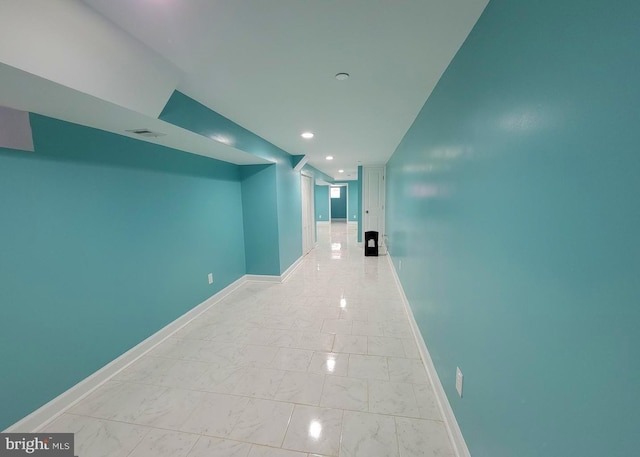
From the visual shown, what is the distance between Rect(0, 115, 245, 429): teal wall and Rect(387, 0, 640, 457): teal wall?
2633 mm

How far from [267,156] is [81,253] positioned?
238 cm

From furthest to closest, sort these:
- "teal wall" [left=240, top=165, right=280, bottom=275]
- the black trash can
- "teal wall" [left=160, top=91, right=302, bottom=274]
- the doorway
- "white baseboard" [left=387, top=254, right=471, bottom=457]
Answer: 1. the doorway
2. the black trash can
3. "teal wall" [left=240, top=165, right=280, bottom=275]
4. "teal wall" [left=160, top=91, right=302, bottom=274]
5. "white baseboard" [left=387, top=254, right=471, bottom=457]

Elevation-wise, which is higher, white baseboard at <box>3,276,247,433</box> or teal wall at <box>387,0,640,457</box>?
teal wall at <box>387,0,640,457</box>

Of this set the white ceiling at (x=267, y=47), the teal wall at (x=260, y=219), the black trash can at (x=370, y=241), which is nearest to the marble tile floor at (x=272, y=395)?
the teal wall at (x=260, y=219)

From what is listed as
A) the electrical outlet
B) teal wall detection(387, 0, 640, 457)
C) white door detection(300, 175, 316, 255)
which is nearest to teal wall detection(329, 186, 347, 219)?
white door detection(300, 175, 316, 255)

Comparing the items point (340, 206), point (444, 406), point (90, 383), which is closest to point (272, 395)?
point (444, 406)

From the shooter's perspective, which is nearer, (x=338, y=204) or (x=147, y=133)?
(x=147, y=133)

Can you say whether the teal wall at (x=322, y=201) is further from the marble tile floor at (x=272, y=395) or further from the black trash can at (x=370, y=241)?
the marble tile floor at (x=272, y=395)

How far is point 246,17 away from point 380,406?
2472mm

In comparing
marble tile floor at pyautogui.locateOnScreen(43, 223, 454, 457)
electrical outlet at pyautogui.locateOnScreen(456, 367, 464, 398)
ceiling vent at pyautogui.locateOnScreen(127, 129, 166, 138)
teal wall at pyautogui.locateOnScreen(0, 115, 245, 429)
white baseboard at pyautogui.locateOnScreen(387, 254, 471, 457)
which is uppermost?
ceiling vent at pyautogui.locateOnScreen(127, 129, 166, 138)

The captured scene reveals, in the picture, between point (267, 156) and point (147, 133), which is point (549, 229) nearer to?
point (147, 133)

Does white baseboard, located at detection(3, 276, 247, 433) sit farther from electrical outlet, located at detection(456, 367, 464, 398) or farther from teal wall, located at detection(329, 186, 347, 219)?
teal wall, located at detection(329, 186, 347, 219)

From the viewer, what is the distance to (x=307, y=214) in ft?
19.7

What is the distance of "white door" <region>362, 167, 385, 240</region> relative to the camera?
659 cm
